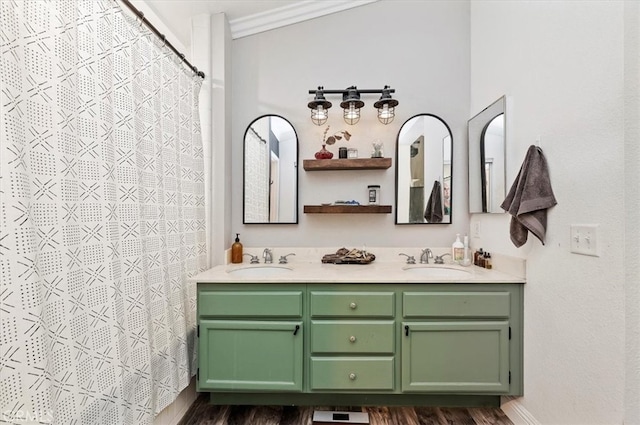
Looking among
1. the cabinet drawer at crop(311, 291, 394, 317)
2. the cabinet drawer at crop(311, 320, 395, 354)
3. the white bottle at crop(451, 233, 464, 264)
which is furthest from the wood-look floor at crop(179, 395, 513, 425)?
the white bottle at crop(451, 233, 464, 264)

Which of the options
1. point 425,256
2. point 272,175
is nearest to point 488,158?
point 425,256

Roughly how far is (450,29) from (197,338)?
9.44ft

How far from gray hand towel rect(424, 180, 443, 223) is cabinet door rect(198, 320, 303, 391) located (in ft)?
4.22

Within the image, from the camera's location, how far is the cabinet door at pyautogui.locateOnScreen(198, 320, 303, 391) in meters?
1.66

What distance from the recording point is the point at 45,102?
0.90 m

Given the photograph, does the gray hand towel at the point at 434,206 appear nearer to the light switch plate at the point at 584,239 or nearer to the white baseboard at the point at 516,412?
the light switch plate at the point at 584,239

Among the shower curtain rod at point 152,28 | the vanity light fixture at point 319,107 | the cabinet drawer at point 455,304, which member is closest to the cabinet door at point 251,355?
the cabinet drawer at point 455,304

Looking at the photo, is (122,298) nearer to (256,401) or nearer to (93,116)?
(93,116)

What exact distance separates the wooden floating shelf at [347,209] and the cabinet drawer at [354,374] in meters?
0.98

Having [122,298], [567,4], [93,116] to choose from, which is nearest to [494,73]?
[567,4]

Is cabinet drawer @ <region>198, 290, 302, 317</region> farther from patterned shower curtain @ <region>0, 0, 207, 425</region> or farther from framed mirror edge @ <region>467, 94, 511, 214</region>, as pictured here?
framed mirror edge @ <region>467, 94, 511, 214</region>

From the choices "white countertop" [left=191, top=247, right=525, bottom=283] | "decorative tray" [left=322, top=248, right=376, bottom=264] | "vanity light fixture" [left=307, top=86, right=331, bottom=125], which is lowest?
"white countertop" [left=191, top=247, right=525, bottom=283]

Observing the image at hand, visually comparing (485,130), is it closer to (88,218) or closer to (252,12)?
(252,12)

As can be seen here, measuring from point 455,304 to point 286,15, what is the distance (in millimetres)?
2403
